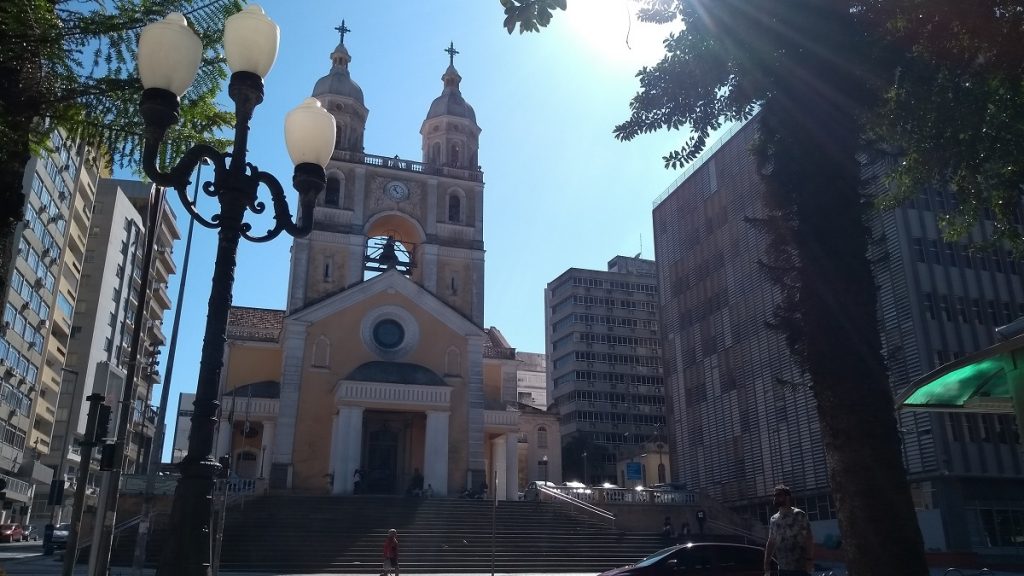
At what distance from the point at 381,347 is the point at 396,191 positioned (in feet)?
31.0

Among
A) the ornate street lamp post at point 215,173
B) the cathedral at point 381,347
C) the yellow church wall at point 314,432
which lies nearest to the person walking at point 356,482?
the cathedral at point 381,347

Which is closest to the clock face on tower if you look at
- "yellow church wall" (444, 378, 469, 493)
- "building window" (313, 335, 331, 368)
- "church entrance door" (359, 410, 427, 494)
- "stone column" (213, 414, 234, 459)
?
"building window" (313, 335, 331, 368)

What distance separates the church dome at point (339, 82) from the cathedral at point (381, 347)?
0.09 meters

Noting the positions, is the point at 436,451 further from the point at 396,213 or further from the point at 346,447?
the point at 396,213

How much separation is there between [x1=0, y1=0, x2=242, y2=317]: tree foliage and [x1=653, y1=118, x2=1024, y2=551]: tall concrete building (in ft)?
63.2

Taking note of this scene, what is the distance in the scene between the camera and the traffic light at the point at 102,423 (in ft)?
30.3

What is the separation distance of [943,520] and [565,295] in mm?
Answer: 51005

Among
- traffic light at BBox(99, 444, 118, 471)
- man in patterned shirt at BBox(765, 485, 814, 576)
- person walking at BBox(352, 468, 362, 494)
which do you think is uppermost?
person walking at BBox(352, 468, 362, 494)

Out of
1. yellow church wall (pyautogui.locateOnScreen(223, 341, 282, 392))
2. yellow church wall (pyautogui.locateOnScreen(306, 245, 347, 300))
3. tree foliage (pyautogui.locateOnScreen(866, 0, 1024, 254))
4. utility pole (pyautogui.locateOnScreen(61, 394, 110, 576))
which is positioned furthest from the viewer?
yellow church wall (pyautogui.locateOnScreen(306, 245, 347, 300))

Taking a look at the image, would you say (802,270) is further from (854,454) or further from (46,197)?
(46,197)

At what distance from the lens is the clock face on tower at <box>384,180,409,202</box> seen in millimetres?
41125

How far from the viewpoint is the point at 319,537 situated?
23828mm

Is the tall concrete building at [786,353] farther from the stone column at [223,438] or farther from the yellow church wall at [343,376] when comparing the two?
the stone column at [223,438]

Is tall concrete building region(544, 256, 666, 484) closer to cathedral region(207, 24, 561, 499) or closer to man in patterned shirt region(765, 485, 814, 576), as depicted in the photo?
cathedral region(207, 24, 561, 499)
